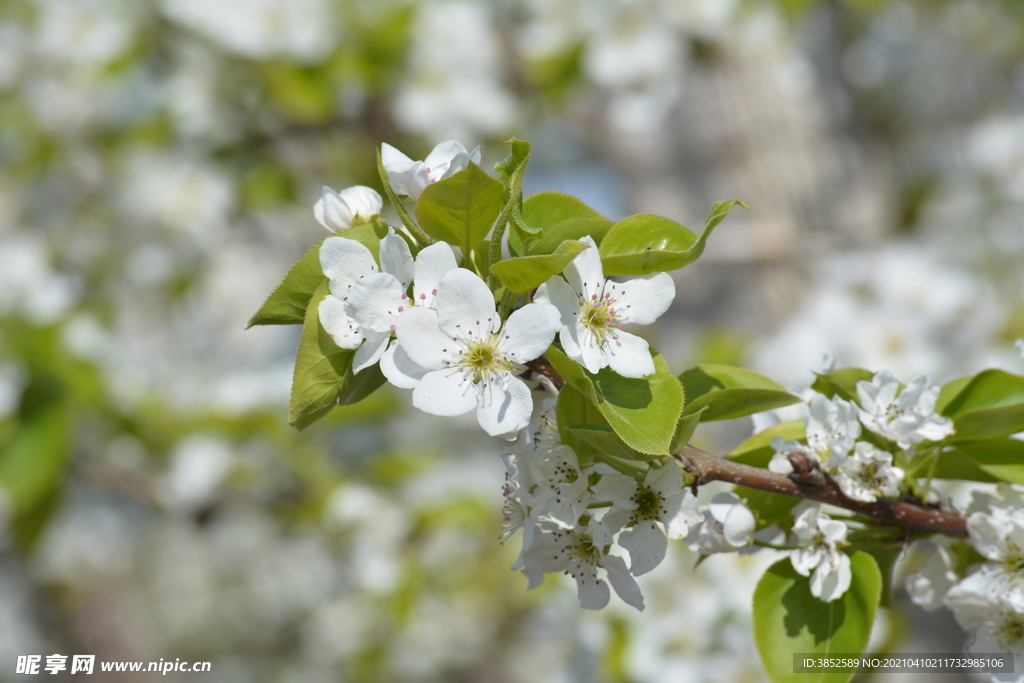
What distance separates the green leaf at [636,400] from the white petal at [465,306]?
5 centimetres

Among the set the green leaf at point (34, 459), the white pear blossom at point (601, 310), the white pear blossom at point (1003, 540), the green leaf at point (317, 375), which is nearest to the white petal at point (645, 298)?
the white pear blossom at point (601, 310)

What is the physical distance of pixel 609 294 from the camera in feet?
1.93

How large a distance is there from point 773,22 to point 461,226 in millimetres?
1753

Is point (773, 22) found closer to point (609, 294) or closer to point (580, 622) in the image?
point (580, 622)

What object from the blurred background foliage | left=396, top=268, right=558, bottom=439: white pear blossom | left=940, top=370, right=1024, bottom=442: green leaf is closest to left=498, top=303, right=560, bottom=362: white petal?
left=396, top=268, right=558, bottom=439: white pear blossom

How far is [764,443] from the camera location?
0.69 m

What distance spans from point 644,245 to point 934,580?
16.7 inches

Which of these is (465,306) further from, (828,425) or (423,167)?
(828,425)

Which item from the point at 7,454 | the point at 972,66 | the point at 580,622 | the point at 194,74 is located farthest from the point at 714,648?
the point at 972,66

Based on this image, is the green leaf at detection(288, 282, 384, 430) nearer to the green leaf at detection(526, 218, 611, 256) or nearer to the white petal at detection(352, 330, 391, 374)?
the white petal at detection(352, 330, 391, 374)

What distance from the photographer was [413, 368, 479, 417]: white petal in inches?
21.1

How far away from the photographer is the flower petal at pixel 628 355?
56 centimetres

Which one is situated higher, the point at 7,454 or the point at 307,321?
the point at 307,321

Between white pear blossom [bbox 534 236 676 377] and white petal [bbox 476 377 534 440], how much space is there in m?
0.05
